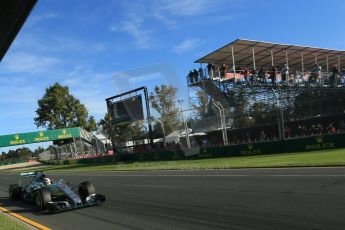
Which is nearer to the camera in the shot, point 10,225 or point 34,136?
point 10,225

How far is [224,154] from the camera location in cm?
3053

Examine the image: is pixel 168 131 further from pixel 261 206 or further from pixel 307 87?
pixel 261 206

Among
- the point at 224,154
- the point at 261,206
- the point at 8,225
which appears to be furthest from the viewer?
the point at 224,154

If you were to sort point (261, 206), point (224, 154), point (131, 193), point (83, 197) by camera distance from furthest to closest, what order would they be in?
point (224, 154) → point (131, 193) → point (83, 197) → point (261, 206)

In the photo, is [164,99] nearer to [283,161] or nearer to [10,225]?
[283,161]

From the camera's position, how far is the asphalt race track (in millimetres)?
7590

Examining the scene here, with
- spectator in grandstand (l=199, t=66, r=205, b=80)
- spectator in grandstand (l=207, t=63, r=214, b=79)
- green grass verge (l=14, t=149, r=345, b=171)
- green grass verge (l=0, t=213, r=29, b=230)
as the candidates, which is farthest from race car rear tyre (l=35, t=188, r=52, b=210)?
spectator in grandstand (l=199, t=66, r=205, b=80)

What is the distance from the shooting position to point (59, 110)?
94.6 metres

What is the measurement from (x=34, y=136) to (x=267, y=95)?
173ft

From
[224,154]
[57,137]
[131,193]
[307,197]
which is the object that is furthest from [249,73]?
[57,137]

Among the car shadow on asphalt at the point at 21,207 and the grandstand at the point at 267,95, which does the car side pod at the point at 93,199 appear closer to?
the car shadow on asphalt at the point at 21,207

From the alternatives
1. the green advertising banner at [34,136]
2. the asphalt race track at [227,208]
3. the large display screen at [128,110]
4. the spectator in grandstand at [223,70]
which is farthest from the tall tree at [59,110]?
the asphalt race track at [227,208]

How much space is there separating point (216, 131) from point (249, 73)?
19.8ft

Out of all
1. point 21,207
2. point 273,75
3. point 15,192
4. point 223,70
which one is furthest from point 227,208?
point 273,75
